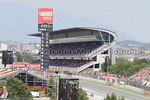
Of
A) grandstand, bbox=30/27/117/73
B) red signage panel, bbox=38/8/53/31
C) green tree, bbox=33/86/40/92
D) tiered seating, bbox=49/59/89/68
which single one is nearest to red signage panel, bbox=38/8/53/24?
red signage panel, bbox=38/8/53/31

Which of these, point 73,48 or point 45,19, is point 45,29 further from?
point 73,48

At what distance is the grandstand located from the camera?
15375 centimetres

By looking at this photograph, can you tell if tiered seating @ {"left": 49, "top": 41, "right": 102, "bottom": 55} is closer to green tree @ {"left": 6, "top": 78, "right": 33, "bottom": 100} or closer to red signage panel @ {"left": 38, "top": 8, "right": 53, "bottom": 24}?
red signage panel @ {"left": 38, "top": 8, "right": 53, "bottom": 24}

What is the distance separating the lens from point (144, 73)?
112812 mm

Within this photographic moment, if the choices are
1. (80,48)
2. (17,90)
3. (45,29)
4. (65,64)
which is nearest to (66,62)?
(65,64)

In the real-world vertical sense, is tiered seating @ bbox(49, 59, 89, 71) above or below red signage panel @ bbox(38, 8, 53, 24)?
below

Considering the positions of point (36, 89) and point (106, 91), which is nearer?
point (106, 91)

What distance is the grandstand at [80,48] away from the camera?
153750 millimetres

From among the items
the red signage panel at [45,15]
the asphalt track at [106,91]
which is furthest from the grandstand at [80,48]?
the asphalt track at [106,91]

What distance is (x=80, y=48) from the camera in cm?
16862

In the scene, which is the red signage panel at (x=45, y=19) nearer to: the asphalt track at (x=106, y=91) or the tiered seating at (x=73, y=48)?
the tiered seating at (x=73, y=48)

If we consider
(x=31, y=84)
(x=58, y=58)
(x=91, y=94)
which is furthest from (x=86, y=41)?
(x=91, y=94)

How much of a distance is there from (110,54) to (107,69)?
17.9 metres

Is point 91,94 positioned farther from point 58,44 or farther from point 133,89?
point 58,44
